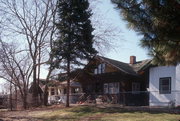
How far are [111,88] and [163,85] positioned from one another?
8.66 meters

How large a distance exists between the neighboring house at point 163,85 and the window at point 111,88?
690cm

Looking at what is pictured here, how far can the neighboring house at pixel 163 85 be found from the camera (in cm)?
2319

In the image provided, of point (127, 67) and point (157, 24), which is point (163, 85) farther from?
point (157, 24)

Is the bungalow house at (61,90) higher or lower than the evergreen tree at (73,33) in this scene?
lower

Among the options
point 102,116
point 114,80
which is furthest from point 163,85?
point 102,116

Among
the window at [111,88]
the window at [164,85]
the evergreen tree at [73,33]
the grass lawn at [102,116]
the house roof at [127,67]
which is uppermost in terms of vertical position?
the evergreen tree at [73,33]

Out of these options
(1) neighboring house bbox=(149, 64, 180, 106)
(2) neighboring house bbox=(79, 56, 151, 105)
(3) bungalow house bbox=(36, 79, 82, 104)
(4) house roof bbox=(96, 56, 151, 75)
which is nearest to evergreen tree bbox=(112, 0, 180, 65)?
(1) neighboring house bbox=(149, 64, 180, 106)

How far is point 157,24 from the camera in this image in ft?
22.9

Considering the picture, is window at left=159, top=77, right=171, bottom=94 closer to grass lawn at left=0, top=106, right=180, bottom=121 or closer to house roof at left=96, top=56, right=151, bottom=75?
house roof at left=96, top=56, right=151, bottom=75

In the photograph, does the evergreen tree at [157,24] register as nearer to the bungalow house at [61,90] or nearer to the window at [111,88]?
the bungalow house at [61,90]

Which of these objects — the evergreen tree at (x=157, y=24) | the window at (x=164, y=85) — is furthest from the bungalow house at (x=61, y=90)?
the evergreen tree at (x=157, y=24)

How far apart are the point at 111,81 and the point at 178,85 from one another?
10976mm

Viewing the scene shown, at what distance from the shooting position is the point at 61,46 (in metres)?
24.2

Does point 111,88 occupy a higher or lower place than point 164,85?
lower
